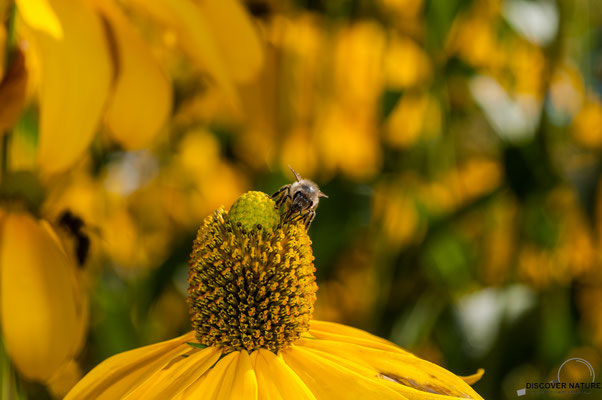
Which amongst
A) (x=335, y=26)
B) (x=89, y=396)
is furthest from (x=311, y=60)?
(x=89, y=396)

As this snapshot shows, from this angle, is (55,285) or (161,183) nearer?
(55,285)

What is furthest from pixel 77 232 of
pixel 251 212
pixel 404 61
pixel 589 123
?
pixel 589 123

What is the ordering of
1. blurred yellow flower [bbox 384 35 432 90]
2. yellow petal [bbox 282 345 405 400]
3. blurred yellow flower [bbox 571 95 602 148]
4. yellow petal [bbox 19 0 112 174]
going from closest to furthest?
yellow petal [bbox 282 345 405 400]
yellow petal [bbox 19 0 112 174]
blurred yellow flower [bbox 384 35 432 90]
blurred yellow flower [bbox 571 95 602 148]

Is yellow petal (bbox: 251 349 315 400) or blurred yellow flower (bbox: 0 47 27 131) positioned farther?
blurred yellow flower (bbox: 0 47 27 131)

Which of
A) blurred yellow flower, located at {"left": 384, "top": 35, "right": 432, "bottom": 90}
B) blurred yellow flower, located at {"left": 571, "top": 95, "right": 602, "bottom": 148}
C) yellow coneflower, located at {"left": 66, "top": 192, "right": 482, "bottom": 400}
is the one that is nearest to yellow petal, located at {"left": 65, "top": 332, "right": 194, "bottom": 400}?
yellow coneflower, located at {"left": 66, "top": 192, "right": 482, "bottom": 400}

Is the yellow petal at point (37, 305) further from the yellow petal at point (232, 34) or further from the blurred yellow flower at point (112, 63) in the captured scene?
the yellow petal at point (232, 34)

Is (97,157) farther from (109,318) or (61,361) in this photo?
(61,361)

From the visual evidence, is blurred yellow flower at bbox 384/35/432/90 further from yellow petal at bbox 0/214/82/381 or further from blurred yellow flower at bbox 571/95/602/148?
yellow petal at bbox 0/214/82/381
